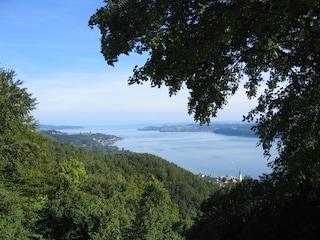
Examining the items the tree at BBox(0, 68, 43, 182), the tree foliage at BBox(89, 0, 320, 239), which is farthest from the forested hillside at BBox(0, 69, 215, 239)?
the tree foliage at BBox(89, 0, 320, 239)

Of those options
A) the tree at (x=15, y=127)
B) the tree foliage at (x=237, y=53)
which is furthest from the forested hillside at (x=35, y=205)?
the tree foliage at (x=237, y=53)

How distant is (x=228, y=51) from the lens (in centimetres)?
505

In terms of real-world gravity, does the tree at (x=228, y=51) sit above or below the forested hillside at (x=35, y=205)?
above

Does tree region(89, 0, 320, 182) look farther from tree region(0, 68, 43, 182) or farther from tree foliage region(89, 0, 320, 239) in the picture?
tree region(0, 68, 43, 182)

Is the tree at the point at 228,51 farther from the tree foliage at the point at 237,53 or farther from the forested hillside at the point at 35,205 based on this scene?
the forested hillside at the point at 35,205

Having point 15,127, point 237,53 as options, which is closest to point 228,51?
point 237,53

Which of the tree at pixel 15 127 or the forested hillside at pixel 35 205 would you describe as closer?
the forested hillside at pixel 35 205

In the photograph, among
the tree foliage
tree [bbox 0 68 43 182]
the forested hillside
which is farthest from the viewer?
tree [bbox 0 68 43 182]

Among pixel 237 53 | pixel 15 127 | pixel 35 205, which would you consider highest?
pixel 237 53

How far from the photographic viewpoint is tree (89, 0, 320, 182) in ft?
13.6

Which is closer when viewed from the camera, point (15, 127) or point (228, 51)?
point (228, 51)

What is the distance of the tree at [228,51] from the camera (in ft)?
13.6

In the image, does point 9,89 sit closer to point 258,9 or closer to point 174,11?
point 174,11

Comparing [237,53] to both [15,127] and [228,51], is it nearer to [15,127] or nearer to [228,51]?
[228,51]
